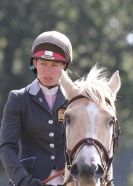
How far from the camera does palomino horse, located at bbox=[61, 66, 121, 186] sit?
20.4ft

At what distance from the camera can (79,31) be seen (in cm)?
4078

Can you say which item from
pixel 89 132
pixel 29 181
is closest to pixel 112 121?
pixel 89 132

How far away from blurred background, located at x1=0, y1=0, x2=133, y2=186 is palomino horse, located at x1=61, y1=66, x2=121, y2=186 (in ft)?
109

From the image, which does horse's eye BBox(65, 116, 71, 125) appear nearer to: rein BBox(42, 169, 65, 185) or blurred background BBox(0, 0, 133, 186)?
rein BBox(42, 169, 65, 185)

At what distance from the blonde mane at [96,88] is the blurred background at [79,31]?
32.8 metres

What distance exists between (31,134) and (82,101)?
2.89ft

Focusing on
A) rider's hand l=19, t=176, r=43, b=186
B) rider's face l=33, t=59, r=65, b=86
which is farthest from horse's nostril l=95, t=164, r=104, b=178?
rider's face l=33, t=59, r=65, b=86

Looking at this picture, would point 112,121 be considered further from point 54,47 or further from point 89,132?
point 54,47

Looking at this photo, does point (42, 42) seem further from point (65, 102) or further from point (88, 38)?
point (88, 38)

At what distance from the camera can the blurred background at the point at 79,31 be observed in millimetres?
40562

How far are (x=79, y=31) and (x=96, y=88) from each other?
3423 centimetres

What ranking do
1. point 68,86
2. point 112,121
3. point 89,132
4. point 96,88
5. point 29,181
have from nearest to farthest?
point 89,132, point 112,121, point 96,88, point 68,86, point 29,181

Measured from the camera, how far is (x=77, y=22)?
41156mm

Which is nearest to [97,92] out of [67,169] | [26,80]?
[67,169]
